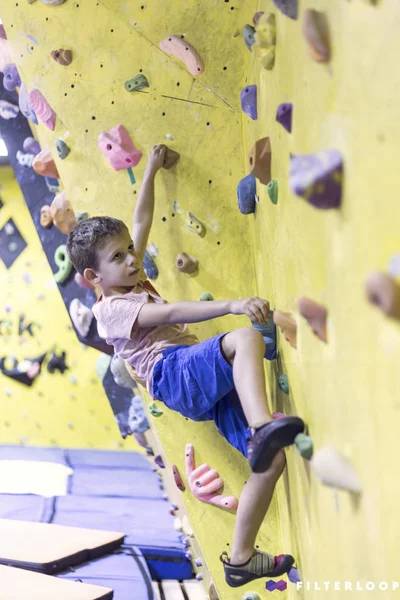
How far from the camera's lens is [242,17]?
1.95m

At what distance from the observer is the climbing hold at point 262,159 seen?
61.0 inches

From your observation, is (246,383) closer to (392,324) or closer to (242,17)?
(392,324)

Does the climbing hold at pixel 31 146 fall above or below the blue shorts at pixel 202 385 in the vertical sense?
above

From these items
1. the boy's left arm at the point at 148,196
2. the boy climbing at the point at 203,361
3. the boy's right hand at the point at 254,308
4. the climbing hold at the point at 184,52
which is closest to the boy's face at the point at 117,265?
the boy climbing at the point at 203,361

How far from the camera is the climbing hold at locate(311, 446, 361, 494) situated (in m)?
0.96

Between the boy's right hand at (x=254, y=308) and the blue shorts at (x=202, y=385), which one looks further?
the blue shorts at (x=202, y=385)

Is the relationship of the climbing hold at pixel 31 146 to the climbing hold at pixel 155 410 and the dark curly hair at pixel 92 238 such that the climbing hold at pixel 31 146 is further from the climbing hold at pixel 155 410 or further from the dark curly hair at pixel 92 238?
the climbing hold at pixel 155 410

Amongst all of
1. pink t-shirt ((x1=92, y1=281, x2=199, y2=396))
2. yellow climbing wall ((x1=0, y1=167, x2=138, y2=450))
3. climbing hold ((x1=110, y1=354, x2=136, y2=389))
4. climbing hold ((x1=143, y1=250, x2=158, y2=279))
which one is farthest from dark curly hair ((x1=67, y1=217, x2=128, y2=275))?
yellow climbing wall ((x1=0, y1=167, x2=138, y2=450))

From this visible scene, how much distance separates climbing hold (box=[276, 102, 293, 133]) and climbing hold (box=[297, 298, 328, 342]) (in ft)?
1.18

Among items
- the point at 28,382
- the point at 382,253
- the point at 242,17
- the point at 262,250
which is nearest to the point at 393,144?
the point at 382,253

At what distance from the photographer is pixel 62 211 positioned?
2.68 metres

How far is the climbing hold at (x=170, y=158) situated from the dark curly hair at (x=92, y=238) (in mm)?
432

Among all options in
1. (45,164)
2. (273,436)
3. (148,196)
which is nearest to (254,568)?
(273,436)

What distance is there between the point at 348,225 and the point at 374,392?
0.24 m
